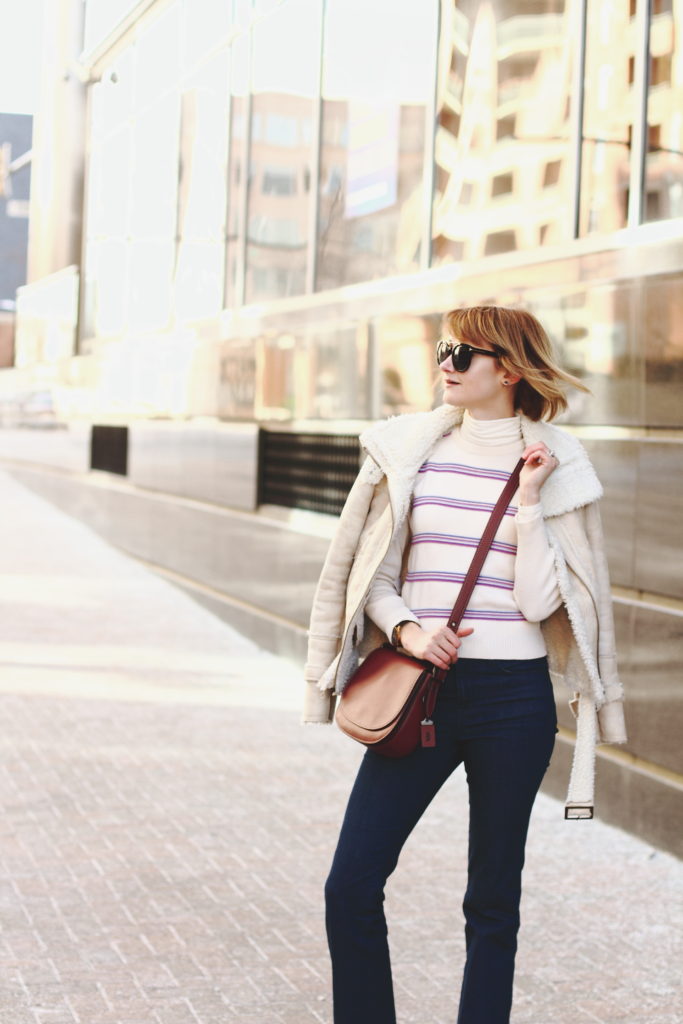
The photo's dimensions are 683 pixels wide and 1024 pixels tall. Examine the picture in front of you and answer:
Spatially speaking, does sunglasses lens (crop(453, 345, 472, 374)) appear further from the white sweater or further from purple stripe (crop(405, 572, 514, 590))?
purple stripe (crop(405, 572, 514, 590))

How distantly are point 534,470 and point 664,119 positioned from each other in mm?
4072

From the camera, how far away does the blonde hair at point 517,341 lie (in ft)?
11.3

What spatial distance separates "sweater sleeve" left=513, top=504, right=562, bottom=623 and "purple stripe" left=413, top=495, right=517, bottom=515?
0.20 feet

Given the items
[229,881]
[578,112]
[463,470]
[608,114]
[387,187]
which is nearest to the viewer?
[463,470]

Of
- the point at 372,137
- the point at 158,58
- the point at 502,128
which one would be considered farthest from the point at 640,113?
the point at 158,58

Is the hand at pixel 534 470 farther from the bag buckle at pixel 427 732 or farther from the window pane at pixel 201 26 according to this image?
the window pane at pixel 201 26

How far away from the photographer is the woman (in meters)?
3.34

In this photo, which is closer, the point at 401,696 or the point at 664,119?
the point at 401,696

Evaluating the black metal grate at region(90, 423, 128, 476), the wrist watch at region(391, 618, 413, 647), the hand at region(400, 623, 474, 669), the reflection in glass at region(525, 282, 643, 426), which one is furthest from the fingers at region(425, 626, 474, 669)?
Result: the black metal grate at region(90, 423, 128, 476)

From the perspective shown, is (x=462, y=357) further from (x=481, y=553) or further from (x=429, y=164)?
(x=429, y=164)

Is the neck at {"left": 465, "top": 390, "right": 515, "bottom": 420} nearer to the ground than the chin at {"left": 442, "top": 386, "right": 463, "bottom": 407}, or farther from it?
nearer to the ground

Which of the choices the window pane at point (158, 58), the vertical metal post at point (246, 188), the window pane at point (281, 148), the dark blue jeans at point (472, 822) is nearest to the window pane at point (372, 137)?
the window pane at point (281, 148)

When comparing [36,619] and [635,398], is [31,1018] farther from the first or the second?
[36,619]

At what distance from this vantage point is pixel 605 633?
139 inches
